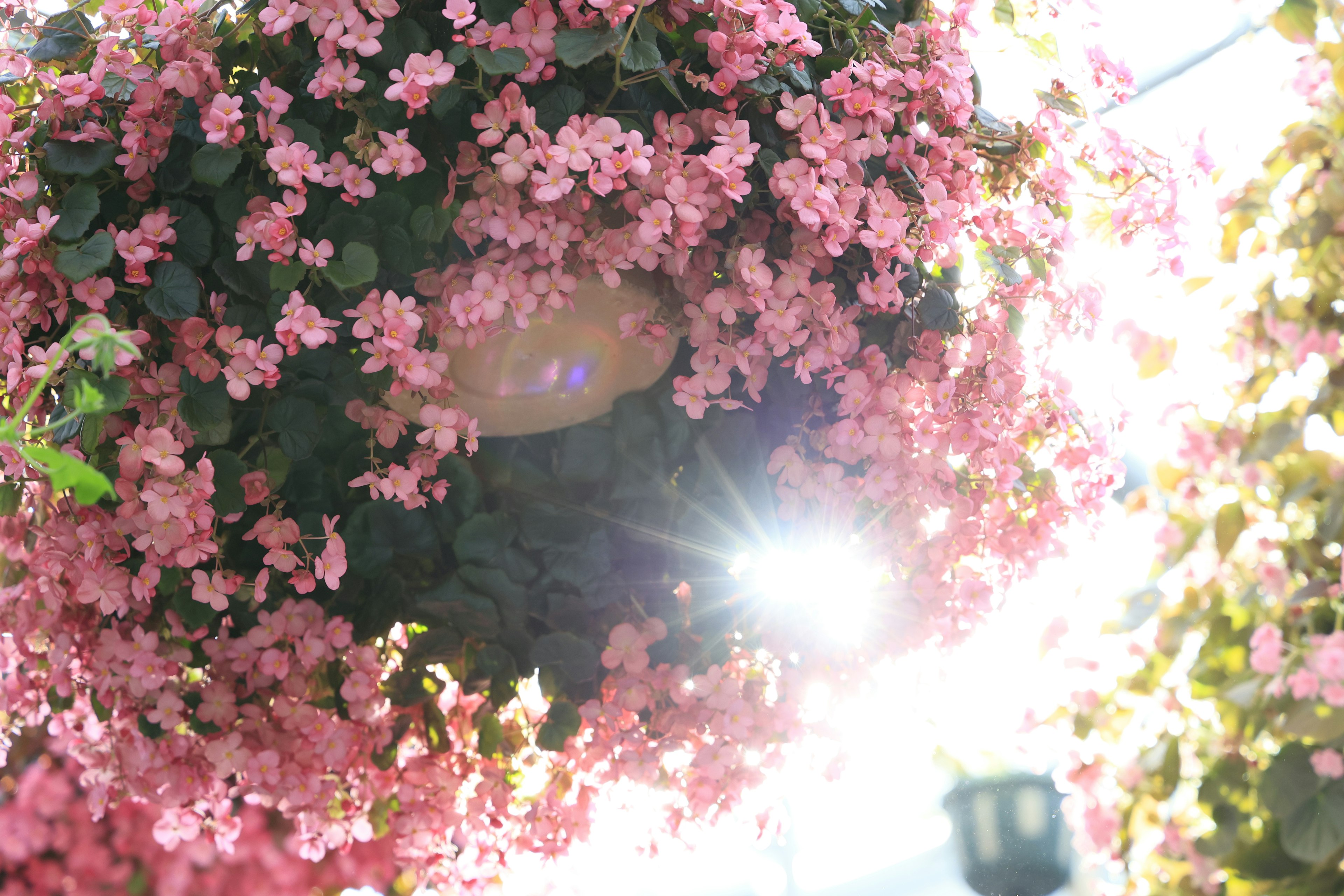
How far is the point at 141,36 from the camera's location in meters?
0.68

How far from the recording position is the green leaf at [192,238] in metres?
0.66

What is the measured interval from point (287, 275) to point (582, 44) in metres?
0.24

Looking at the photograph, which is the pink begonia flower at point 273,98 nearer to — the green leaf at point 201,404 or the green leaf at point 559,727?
the green leaf at point 201,404

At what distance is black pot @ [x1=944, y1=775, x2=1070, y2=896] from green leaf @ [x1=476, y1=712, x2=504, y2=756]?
52 cm

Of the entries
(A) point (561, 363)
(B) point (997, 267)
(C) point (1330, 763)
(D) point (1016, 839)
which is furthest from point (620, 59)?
(D) point (1016, 839)

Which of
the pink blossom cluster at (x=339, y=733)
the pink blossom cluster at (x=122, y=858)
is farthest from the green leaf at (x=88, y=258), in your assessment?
the pink blossom cluster at (x=122, y=858)

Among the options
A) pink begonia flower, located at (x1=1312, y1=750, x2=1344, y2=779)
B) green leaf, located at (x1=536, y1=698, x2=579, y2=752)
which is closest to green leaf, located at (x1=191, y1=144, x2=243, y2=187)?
green leaf, located at (x1=536, y1=698, x2=579, y2=752)

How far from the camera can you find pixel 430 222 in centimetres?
63

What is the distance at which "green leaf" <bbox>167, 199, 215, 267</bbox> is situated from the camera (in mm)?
656

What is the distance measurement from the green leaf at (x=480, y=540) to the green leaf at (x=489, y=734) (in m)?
0.17

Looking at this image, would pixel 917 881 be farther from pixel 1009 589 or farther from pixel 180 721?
pixel 180 721

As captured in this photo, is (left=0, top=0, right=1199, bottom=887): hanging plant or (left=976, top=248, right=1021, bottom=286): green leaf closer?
(left=0, top=0, right=1199, bottom=887): hanging plant

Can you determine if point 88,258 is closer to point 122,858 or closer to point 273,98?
point 273,98

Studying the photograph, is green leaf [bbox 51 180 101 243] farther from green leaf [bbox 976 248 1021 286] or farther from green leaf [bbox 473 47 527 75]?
green leaf [bbox 976 248 1021 286]
